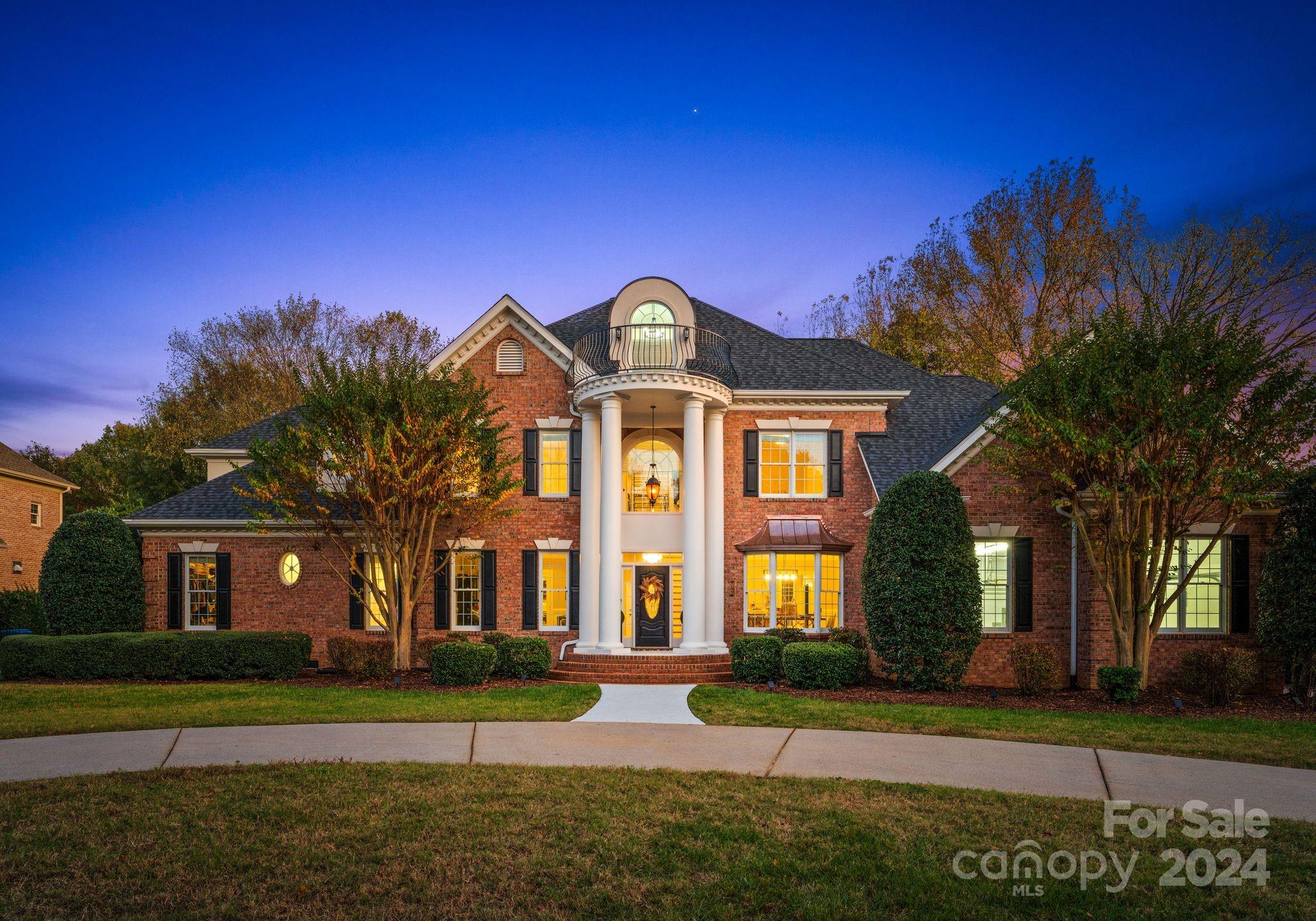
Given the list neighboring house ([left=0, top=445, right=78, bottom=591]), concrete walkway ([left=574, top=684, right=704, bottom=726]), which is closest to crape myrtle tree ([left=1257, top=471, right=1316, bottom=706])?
concrete walkway ([left=574, top=684, right=704, bottom=726])

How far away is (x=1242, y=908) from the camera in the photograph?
16.9 ft

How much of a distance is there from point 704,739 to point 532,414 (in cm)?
1127

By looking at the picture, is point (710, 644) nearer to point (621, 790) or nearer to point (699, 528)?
point (699, 528)

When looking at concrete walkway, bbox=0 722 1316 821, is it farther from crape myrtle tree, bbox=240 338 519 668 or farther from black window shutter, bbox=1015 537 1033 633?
black window shutter, bbox=1015 537 1033 633

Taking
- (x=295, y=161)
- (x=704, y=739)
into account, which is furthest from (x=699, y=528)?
(x=295, y=161)

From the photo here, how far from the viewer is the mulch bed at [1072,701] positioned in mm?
12914

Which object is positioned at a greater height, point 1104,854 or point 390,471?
point 390,471

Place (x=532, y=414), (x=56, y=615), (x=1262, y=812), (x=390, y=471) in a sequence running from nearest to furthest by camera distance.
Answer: (x=1262, y=812) < (x=390, y=471) < (x=56, y=615) < (x=532, y=414)

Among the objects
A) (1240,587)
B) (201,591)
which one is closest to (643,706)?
(201,591)

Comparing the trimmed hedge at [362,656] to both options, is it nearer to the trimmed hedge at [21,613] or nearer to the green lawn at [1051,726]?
the green lawn at [1051,726]

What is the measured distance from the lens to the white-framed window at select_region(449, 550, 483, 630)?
63.8 feet

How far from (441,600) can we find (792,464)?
9.40 m

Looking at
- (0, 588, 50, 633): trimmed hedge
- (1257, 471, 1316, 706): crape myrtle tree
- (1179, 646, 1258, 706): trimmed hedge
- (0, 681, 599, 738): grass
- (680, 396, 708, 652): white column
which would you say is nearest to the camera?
(0, 681, 599, 738): grass

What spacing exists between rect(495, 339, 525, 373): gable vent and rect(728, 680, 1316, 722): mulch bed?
32.1 feet
